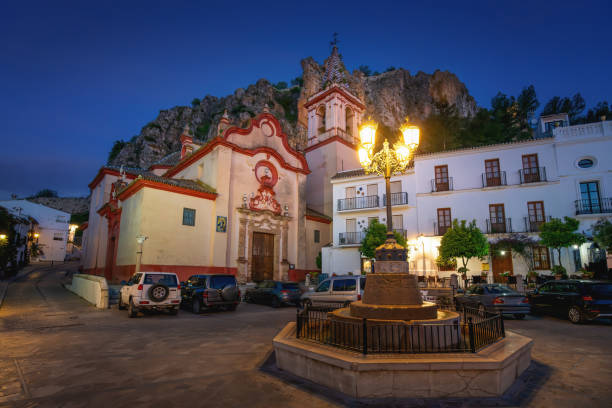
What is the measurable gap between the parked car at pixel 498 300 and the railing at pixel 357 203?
45.7ft

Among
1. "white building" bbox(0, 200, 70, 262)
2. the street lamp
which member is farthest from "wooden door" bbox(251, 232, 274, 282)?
"white building" bbox(0, 200, 70, 262)

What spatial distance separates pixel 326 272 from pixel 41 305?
63.3ft

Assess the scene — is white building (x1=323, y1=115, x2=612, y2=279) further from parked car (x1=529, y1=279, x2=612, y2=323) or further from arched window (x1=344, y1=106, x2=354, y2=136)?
arched window (x1=344, y1=106, x2=354, y2=136)

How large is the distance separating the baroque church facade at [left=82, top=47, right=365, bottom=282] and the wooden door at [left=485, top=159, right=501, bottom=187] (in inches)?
556

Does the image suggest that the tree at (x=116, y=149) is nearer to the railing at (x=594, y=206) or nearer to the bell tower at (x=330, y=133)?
the bell tower at (x=330, y=133)

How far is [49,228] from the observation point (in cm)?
5394

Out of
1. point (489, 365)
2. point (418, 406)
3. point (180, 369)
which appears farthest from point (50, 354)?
point (489, 365)

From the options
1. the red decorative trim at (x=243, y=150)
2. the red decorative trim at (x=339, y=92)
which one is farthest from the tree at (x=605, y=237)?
the red decorative trim at (x=339, y=92)

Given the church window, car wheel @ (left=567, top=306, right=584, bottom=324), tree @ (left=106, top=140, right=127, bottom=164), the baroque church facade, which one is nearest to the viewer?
car wheel @ (left=567, top=306, right=584, bottom=324)

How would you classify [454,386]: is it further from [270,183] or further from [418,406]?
[270,183]

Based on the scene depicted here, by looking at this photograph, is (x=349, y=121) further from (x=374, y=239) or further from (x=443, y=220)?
(x=374, y=239)

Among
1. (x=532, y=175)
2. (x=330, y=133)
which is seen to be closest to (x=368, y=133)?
(x=532, y=175)

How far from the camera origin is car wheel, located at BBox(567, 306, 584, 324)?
10913 millimetres

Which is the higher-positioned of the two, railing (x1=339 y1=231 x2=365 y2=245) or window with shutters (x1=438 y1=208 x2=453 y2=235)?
window with shutters (x1=438 y1=208 x2=453 y2=235)
